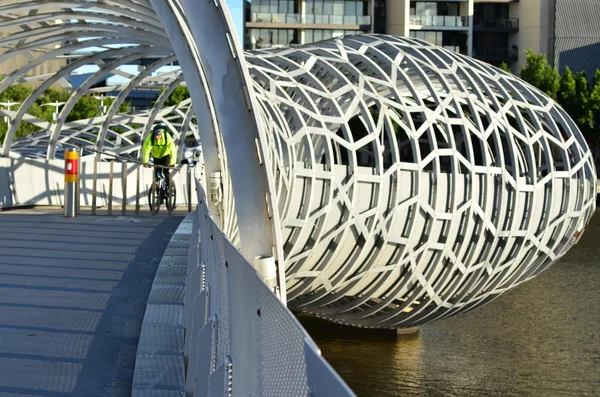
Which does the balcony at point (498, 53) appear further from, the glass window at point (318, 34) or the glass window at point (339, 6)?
the glass window at point (318, 34)

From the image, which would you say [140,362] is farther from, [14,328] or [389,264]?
[389,264]

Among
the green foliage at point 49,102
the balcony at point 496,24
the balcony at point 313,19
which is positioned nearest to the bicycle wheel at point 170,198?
the balcony at point 313,19

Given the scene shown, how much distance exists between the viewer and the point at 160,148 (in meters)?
18.1

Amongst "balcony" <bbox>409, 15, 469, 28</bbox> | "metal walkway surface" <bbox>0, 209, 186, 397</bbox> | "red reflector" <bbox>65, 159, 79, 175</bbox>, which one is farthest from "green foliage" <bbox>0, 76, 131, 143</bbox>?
"metal walkway surface" <bbox>0, 209, 186, 397</bbox>

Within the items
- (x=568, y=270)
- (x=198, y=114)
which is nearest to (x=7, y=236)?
(x=198, y=114)

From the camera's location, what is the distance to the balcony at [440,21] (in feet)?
223

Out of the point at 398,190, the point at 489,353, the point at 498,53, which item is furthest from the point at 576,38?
the point at 398,190

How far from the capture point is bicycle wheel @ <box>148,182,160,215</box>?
18.5 meters

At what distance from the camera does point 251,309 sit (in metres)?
3.41

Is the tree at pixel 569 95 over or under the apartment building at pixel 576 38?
under

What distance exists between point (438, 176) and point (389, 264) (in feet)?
5.20

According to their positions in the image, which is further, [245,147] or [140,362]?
[245,147]

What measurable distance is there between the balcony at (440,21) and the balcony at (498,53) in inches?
118

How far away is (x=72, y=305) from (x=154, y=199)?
420 inches
